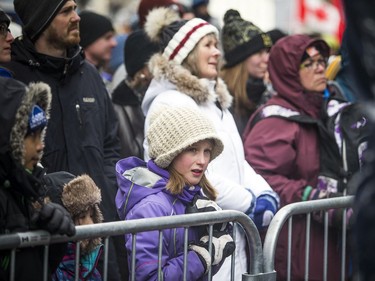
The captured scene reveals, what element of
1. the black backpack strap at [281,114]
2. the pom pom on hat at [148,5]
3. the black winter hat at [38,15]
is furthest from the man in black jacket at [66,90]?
the pom pom on hat at [148,5]

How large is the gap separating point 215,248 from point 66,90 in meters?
1.53

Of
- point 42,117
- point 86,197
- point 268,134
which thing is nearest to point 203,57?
point 268,134

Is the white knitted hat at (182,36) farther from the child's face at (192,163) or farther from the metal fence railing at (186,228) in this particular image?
the metal fence railing at (186,228)

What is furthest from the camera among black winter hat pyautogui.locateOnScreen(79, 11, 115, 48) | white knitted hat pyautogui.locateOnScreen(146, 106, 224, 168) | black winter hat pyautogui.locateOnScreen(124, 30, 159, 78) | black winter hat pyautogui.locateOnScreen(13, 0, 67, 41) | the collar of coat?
black winter hat pyautogui.locateOnScreen(79, 11, 115, 48)

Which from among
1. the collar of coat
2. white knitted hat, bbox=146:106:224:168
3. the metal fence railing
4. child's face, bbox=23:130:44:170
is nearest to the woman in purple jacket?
white knitted hat, bbox=146:106:224:168

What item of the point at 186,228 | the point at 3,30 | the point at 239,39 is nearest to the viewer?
the point at 186,228

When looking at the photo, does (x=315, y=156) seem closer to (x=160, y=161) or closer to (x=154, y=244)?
(x=160, y=161)

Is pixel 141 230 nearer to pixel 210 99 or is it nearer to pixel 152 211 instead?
pixel 152 211

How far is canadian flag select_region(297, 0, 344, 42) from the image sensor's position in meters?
17.8

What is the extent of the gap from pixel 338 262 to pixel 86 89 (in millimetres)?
2036

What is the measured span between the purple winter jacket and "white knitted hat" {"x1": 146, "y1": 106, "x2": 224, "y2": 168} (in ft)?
0.31

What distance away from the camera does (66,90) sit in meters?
5.75

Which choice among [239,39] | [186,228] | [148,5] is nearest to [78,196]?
[186,228]

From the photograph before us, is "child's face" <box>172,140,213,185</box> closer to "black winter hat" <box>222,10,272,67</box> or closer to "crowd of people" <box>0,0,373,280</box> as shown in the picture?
"crowd of people" <box>0,0,373,280</box>
